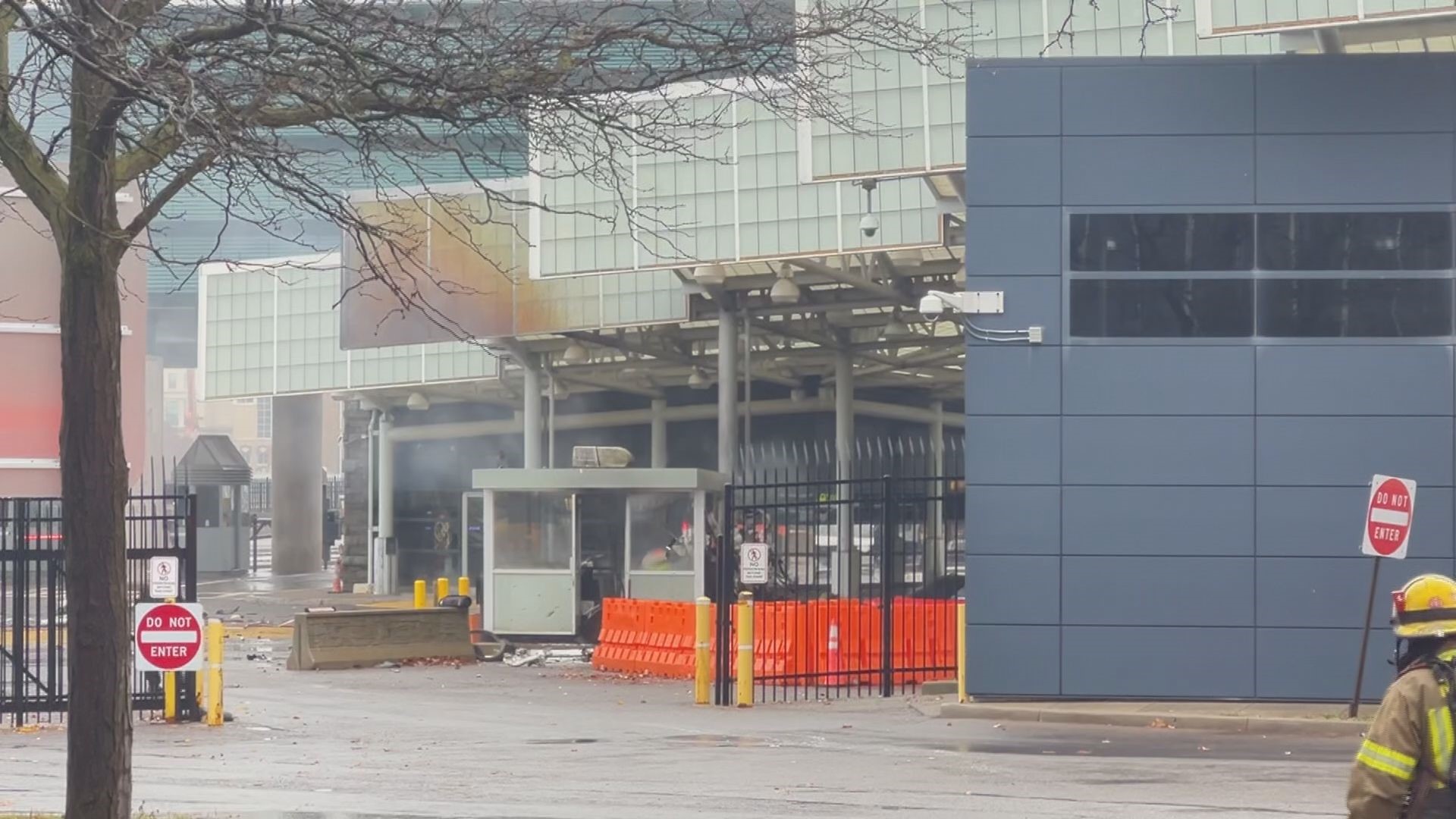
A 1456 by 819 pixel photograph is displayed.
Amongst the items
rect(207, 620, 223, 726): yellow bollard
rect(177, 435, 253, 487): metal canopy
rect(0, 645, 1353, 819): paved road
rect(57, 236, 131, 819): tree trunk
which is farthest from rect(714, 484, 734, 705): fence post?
rect(177, 435, 253, 487): metal canopy

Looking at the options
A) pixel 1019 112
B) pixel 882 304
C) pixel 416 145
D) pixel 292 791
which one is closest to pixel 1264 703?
pixel 1019 112

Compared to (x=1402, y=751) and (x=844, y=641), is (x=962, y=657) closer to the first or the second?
(x=844, y=641)

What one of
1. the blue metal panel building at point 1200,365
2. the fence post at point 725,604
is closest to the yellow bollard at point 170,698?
the fence post at point 725,604

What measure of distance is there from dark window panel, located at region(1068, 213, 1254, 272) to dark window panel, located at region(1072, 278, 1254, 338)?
5.7 inches

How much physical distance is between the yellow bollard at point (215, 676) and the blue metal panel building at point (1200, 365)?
7079mm

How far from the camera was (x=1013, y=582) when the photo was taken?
1969 centimetres

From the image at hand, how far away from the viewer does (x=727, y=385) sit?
3769 cm

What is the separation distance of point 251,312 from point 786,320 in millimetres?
14707

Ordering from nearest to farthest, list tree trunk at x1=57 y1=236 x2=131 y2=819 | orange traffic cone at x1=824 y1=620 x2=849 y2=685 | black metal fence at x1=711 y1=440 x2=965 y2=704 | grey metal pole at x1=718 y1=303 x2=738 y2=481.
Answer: tree trunk at x1=57 y1=236 x2=131 y2=819 → black metal fence at x1=711 y1=440 x2=965 y2=704 → orange traffic cone at x1=824 y1=620 x2=849 y2=685 → grey metal pole at x1=718 y1=303 x2=738 y2=481

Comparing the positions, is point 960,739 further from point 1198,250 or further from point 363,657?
point 363,657

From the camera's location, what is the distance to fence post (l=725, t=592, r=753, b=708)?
20.0m

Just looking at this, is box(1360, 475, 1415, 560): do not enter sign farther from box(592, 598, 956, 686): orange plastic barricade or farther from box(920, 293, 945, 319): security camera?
box(592, 598, 956, 686): orange plastic barricade

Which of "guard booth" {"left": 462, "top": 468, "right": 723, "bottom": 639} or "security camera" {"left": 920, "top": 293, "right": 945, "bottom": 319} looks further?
"guard booth" {"left": 462, "top": 468, "right": 723, "bottom": 639}

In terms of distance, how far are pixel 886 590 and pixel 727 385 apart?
17257 mm
